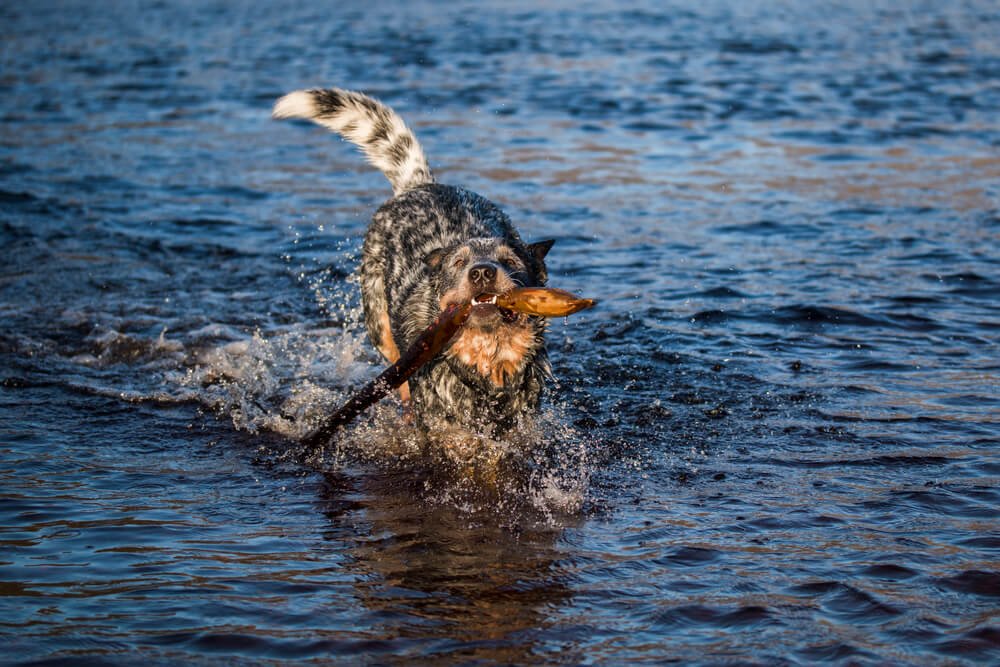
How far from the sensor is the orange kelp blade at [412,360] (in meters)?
5.14

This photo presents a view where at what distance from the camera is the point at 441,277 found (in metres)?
5.71

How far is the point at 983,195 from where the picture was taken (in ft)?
34.6

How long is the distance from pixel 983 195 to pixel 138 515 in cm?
858

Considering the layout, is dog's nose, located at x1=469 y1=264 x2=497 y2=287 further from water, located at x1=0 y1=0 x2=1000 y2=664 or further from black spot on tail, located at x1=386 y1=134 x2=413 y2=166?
black spot on tail, located at x1=386 y1=134 x2=413 y2=166

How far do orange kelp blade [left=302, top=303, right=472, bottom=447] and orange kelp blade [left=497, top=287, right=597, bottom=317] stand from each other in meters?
0.24

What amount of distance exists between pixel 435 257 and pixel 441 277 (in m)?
0.13

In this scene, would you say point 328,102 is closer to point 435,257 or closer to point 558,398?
point 435,257

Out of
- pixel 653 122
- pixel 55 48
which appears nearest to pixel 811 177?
pixel 653 122

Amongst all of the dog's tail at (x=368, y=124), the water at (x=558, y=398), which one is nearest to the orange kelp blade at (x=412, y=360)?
the water at (x=558, y=398)

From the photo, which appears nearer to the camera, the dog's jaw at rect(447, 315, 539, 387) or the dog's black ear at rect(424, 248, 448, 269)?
the dog's jaw at rect(447, 315, 539, 387)

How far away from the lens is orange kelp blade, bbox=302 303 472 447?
514cm

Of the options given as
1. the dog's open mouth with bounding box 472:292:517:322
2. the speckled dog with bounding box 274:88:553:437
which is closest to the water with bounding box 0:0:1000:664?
the speckled dog with bounding box 274:88:553:437

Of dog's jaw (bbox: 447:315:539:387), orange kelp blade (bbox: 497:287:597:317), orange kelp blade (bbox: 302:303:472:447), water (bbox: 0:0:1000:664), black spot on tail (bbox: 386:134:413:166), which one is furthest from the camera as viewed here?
black spot on tail (bbox: 386:134:413:166)

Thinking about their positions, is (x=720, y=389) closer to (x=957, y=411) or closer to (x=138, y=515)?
(x=957, y=411)
